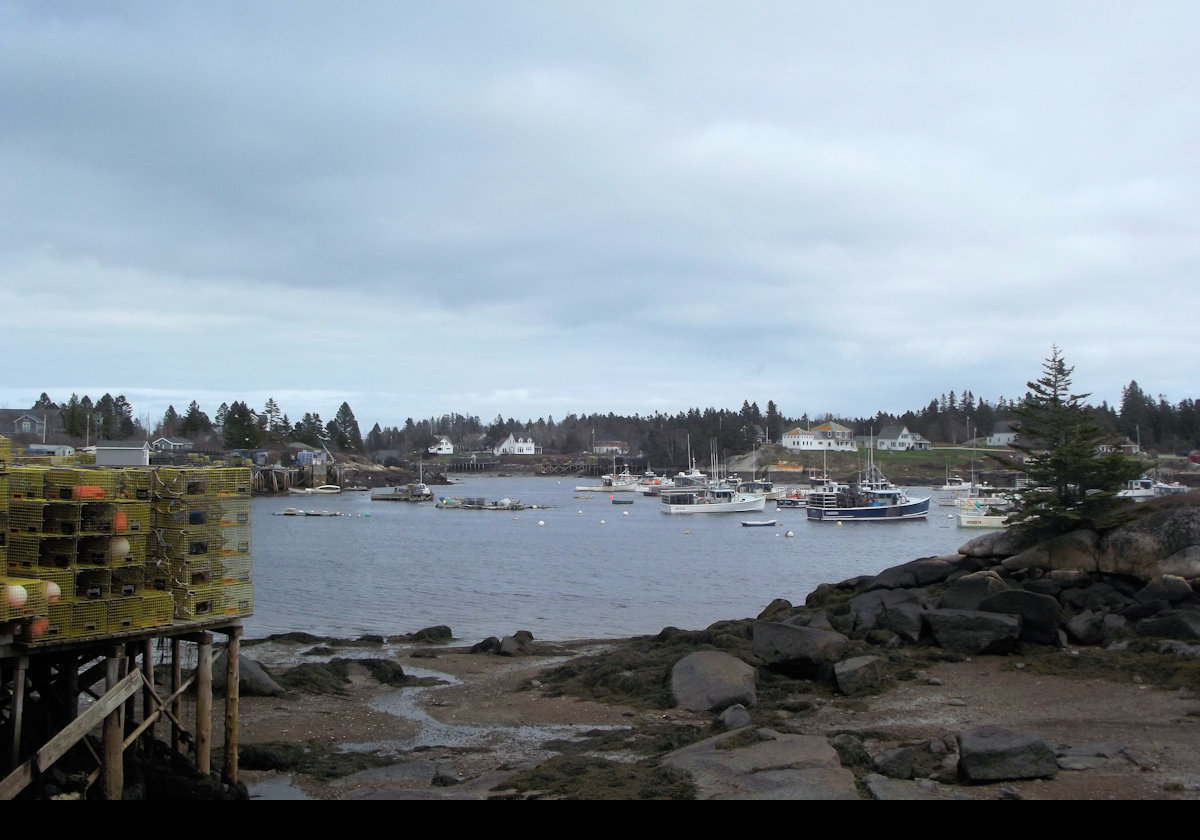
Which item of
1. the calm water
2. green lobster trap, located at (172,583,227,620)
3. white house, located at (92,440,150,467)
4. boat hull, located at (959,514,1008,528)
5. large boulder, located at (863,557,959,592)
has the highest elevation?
white house, located at (92,440,150,467)

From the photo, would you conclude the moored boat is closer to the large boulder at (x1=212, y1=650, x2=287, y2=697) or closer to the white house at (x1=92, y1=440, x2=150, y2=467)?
the large boulder at (x1=212, y1=650, x2=287, y2=697)

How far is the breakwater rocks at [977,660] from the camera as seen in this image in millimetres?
12117

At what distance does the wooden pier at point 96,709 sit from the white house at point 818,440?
179 metres

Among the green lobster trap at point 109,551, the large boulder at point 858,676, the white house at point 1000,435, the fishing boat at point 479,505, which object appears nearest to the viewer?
the green lobster trap at point 109,551

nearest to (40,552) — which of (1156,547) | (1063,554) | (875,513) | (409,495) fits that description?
(1063,554)

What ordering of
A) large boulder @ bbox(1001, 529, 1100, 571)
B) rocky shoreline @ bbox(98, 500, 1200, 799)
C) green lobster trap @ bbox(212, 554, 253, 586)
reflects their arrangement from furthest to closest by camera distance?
1. large boulder @ bbox(1001, 529, 1100, 571)
2. green lobster trap @ bbox(212, 554, 253, 586)
3. rocky shoreline @ bbox(98, 500, 1200, 799)

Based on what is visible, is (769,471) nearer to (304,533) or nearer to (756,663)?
(304,533)

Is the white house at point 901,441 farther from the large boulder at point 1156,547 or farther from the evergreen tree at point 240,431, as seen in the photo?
the large boulder at point 1156,547

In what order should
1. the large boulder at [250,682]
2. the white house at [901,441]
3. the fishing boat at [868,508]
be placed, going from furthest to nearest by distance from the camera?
the white house at [901,441]
the fishing boat at [868,508]
the large boulder at [250,682]

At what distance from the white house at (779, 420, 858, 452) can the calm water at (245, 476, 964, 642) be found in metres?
86.0

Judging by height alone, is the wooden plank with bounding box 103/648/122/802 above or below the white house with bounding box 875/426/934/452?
below

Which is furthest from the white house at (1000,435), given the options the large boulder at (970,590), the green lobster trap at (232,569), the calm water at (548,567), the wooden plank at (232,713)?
the wooden plank at (232,713)

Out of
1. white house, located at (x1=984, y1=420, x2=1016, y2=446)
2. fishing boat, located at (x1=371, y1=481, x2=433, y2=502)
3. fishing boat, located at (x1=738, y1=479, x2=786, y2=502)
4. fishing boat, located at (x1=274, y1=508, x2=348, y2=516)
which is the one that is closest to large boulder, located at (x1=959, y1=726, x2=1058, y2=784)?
fishing boat, located at (x1=274, y1=508, x2=348, y2=516)

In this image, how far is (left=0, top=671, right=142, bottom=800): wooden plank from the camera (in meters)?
11.4
